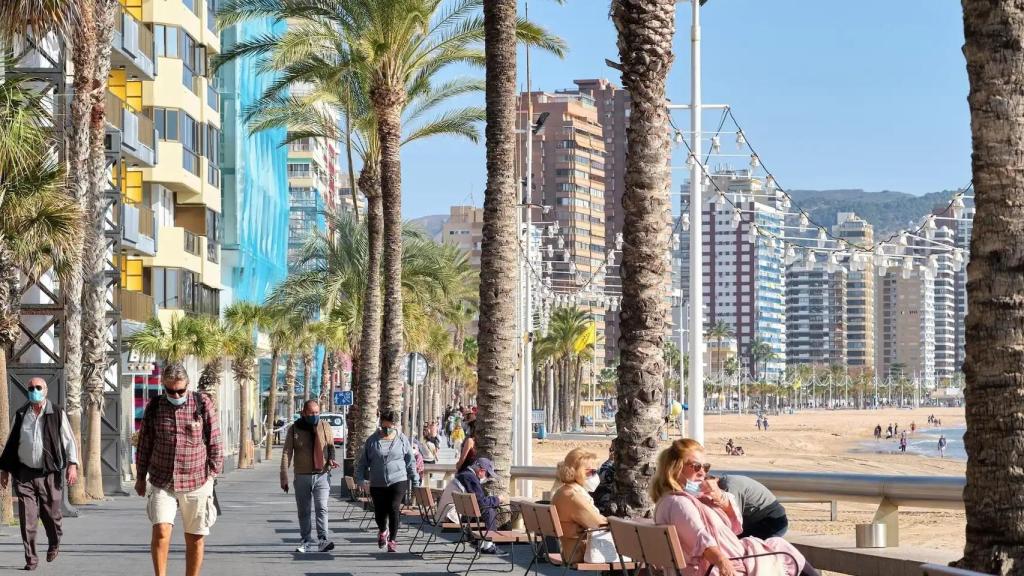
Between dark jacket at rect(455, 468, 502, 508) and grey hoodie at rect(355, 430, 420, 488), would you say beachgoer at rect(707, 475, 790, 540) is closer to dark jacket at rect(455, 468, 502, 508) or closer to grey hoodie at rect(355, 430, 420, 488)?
dark jacket at rect(455, 468, 502, 508)

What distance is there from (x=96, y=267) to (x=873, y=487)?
2098cm

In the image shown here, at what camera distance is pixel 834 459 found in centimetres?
9175

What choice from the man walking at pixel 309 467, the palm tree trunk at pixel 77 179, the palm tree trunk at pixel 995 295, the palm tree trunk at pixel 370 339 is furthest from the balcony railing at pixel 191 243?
the palm tree trunk at pixel 995 295

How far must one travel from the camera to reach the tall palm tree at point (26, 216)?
2217 cm

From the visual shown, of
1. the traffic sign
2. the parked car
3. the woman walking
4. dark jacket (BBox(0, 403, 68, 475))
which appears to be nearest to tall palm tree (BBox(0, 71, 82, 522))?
dark jacket (BBox(0, 403, 68, 475))

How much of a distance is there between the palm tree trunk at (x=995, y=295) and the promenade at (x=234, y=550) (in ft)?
25.9

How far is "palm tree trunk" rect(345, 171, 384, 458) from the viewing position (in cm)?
3431

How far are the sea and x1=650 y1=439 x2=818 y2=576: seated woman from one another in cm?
9241

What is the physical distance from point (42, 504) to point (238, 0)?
17055 millimetres

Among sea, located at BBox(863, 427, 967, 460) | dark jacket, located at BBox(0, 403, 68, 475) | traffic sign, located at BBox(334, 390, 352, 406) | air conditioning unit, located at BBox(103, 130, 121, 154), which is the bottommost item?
sea, located at BBox(863, 427, 967, 460)

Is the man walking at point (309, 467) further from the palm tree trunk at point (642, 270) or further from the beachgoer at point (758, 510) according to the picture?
the beachgoer at point (758, 510)

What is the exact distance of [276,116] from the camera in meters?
39.7

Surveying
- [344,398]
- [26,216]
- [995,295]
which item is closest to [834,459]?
[344,398]

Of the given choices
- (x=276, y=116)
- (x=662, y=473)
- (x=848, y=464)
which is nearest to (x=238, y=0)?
(x=276, y=116)
